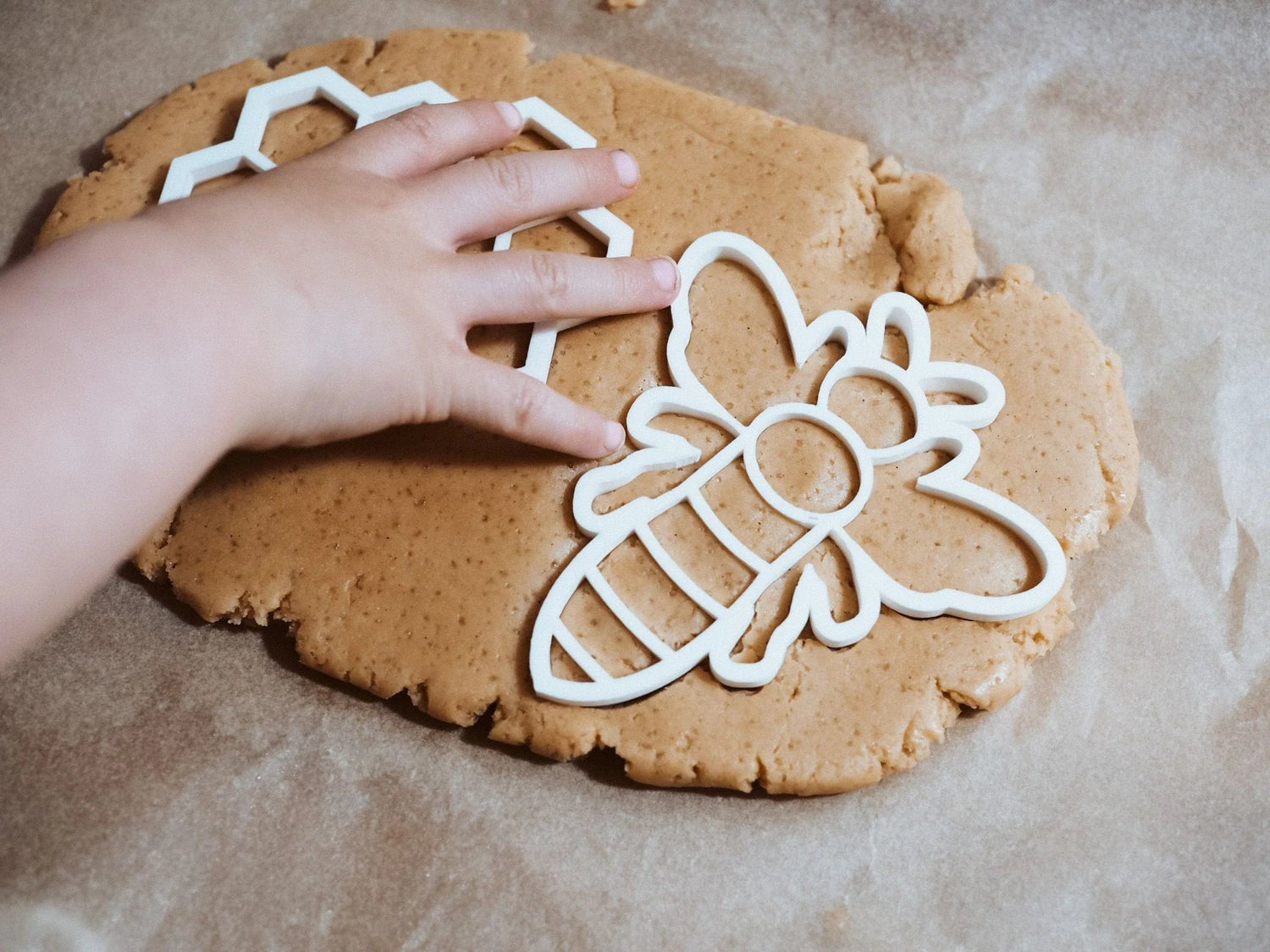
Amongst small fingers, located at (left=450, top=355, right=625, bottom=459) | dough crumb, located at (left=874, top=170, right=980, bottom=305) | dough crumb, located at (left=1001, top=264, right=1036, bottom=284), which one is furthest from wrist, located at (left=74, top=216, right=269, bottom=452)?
dough crumb, located at (left=1001, top=264, right=1036, bottom=284)

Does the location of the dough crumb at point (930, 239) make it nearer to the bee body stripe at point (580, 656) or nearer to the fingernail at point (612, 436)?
the fingernail at point (612, 436)

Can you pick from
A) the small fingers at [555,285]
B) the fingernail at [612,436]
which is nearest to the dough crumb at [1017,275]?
the small fingers at [555,285]

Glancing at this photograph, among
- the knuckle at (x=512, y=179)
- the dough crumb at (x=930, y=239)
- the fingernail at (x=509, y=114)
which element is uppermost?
the fingernail at (x=509, y=114)

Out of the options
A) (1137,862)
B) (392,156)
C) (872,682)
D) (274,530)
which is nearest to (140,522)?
(274,530)

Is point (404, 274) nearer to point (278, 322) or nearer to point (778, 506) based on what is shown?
point (278, 322)

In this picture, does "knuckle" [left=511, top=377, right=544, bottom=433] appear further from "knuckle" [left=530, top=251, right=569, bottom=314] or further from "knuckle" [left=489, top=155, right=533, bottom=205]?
"knuckle" [left=489, top=155, right=533, bottom=205]

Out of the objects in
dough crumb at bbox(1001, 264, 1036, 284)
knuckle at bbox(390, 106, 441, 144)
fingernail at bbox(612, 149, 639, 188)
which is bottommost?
dough crumb at bbox(1001, 264, 1036, 284)
